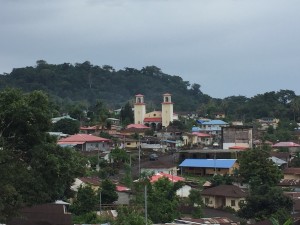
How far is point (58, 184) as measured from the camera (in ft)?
48.2

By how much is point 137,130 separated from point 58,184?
4291 cm

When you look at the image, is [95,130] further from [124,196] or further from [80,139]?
[124,196]

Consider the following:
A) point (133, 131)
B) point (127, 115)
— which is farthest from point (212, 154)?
point (127, 115)

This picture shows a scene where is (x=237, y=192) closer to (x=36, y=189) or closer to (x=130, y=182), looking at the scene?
(x=130, y=182)

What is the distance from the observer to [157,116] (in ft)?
218

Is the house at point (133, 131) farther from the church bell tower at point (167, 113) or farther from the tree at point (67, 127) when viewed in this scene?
the church bell tower at point (167, 113)

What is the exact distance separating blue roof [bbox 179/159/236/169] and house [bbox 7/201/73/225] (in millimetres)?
19412

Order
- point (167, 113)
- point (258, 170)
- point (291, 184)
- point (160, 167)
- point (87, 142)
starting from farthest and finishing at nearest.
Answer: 1. point (167, 113)
2. point (87, 142)
3. point (160, 167)
4. point (291, 184)
5. point (258, 170)

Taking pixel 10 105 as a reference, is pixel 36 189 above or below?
below

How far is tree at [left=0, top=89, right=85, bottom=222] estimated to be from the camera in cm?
1395

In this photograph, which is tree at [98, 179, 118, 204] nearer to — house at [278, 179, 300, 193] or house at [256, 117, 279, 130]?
house at [278, 179, 300, 193]

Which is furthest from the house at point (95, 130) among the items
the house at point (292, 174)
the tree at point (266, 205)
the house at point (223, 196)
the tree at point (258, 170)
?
the tree at point (266, 205)

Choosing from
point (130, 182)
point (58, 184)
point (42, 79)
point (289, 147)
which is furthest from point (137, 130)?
point (42, 79)

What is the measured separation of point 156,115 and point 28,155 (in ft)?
171
